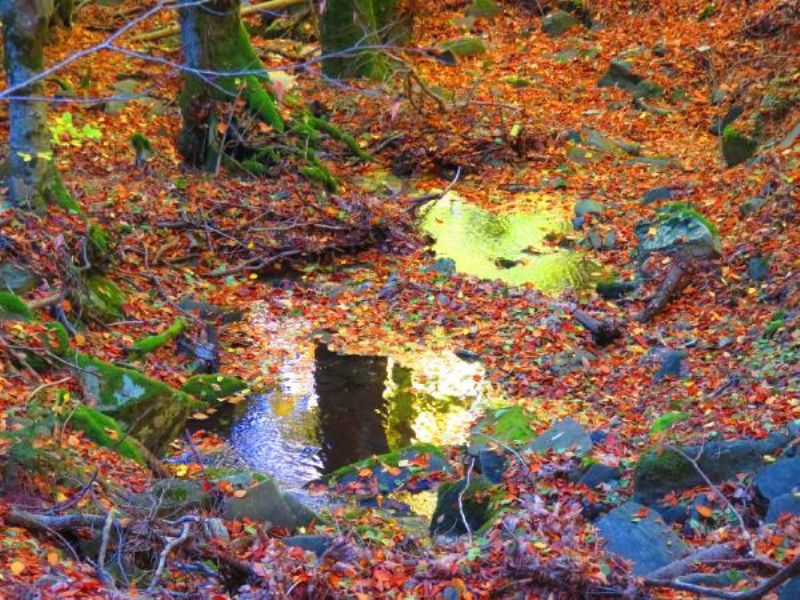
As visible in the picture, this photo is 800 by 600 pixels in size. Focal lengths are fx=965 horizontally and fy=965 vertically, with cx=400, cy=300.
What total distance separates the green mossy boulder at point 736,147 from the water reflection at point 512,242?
2.52 meters

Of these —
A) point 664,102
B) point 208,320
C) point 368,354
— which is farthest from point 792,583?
point 664,102

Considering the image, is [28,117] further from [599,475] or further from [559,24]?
[559,24]

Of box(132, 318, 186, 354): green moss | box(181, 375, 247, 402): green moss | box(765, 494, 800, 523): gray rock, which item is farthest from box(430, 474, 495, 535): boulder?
box(132, 318, 186, 354): green moss

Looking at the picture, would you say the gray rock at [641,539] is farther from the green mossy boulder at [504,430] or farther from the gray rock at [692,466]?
the green mossy boulder at [504,430]

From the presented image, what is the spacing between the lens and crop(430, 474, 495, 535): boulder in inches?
279

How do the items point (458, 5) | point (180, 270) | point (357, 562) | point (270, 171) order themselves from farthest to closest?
point (458, 5)
point (270, 171)
point (180, 270)
point (357, 562)

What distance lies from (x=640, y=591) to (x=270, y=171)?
1096cm

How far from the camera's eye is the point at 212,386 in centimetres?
1012

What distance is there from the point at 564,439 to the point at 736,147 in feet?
28.1

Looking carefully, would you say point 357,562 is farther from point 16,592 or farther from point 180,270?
point 180,270

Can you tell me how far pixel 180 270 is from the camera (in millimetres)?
12898

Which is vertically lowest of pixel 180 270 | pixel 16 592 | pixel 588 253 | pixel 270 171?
pixel 16 592

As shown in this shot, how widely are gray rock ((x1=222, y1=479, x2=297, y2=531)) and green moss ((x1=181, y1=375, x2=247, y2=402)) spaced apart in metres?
3.24

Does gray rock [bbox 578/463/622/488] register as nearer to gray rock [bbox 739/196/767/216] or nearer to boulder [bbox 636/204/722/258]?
boulder [bbox 636/204/722/258]
